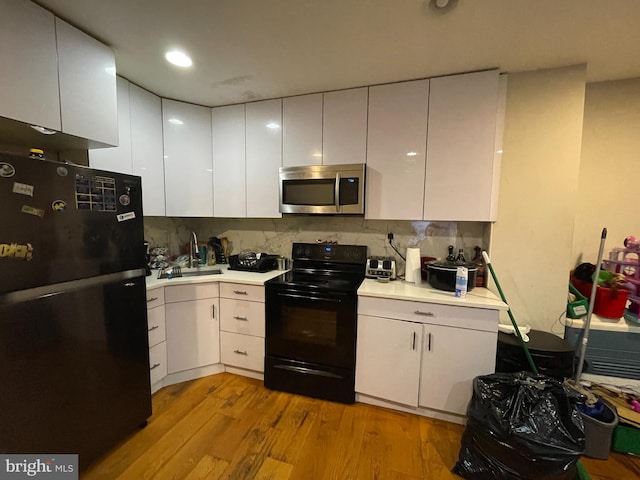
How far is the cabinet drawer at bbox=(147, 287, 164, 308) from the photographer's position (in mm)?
1973

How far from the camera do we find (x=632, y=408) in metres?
1.63

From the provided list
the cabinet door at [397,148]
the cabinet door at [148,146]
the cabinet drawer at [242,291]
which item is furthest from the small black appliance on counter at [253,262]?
the cabinet door at [397,148]

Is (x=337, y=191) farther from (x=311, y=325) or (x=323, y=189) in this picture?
(x=311, y=325)

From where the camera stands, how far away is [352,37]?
1.51 metres

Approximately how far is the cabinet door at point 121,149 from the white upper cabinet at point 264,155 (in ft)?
2.99

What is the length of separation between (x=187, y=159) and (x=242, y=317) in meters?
1.54

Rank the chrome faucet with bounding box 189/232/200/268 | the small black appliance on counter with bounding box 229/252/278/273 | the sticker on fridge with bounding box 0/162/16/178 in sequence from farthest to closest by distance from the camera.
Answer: the chrome faucet with bounding box 189/232/200/268 < the small black appliance on counter with bounding box 229/252/278/273 < the sticker on fridge with bounding box 0/162/16/178

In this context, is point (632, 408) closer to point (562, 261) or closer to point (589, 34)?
point (562, 261)

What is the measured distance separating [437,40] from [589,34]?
0.82 metres

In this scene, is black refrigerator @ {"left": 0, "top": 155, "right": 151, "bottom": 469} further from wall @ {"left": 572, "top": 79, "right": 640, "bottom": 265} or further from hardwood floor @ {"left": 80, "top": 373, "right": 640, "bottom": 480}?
wall @ {"left": 572, "top": 79, "right": 640, "bottom": 265}

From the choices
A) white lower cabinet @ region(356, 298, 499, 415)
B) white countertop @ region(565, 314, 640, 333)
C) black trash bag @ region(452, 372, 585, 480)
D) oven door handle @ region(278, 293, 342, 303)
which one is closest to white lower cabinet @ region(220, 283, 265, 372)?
oven door handle @ region(278, 293, 342, 303)

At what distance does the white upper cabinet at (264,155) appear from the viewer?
92.8 inches

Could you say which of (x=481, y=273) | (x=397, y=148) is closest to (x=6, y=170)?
(x=397, y=148)

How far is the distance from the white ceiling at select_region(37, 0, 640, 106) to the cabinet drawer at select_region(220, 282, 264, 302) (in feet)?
5.36
